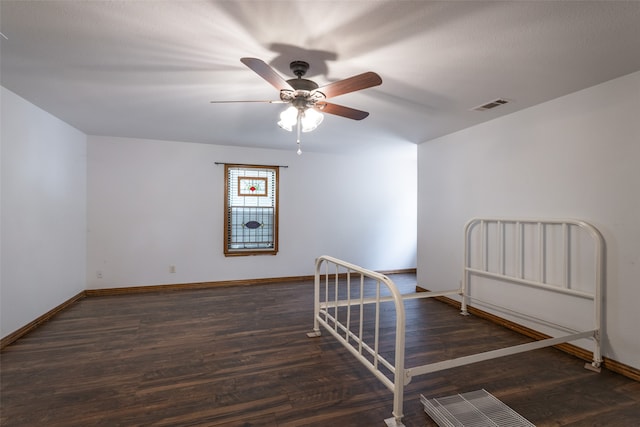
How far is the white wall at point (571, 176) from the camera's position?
2.29 meters

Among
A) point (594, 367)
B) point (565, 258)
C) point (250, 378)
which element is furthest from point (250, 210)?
point (594, 367)

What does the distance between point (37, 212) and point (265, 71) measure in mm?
3107

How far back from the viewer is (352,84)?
1917 mm

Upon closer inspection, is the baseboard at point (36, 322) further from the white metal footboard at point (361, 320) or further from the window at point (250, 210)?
the white metal footboard at point (361, 320)

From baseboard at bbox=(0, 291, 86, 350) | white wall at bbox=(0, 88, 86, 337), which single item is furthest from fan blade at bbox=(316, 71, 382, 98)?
baseboard at bbox=(0, 291, 86, 350)

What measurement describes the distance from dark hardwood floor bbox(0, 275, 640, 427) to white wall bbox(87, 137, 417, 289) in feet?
4.26

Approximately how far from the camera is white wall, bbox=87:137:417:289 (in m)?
4.38

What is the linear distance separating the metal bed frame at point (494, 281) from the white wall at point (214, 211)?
1.91m

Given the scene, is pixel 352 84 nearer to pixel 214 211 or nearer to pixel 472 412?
pixel 472 412

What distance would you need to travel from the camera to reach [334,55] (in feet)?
6.66

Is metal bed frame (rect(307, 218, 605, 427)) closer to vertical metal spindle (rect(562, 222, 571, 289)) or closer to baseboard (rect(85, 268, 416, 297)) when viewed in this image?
vertical metal spindle (rect(562, 222, 571, 289))

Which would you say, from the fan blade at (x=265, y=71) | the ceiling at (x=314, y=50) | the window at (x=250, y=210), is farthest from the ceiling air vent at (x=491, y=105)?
the window at (x=250, y=210)

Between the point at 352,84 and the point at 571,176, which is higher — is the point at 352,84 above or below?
above

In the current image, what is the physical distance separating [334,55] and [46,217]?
3562 mm
